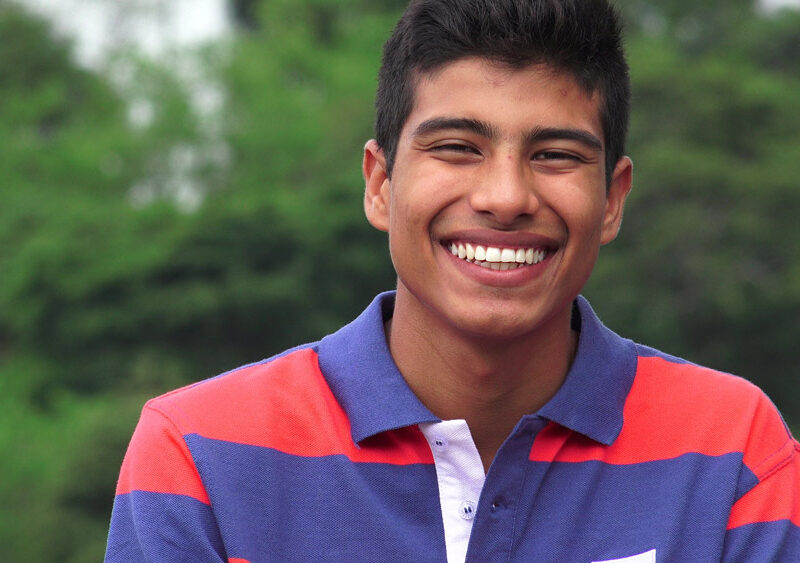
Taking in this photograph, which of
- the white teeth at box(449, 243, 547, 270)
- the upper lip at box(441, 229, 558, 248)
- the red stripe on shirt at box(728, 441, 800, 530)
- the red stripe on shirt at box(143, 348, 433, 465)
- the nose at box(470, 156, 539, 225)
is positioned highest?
the nose at box(470, 156, 539, 225)

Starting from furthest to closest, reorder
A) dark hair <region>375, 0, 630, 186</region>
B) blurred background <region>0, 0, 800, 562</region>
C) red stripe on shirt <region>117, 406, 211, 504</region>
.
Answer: blurred background <region>0, 0, 800, 562</region>, dark hair <region>375, 0, 630, 186</region>, red stripe on shirt <region>117, 406, 211, 504</region>

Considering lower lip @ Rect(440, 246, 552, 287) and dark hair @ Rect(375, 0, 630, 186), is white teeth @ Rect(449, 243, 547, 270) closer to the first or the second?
lower lip @ Rect(440, 246, 552, 287)

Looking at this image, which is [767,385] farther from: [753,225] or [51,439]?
[51,439]

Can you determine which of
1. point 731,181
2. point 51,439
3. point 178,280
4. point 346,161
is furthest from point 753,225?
point 51,439

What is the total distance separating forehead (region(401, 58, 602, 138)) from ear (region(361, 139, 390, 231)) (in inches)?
6.6

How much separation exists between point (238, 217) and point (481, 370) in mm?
25056

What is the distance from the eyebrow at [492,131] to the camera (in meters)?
2.02

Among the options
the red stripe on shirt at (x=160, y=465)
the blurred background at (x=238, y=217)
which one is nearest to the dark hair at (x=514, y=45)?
the red stripe on shirt at (x=160, y=465)

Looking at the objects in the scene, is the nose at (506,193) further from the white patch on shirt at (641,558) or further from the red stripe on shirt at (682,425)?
the white patch on shirt at (641,558)

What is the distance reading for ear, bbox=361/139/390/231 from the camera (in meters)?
2.26

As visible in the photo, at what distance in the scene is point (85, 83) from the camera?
30.1 meters

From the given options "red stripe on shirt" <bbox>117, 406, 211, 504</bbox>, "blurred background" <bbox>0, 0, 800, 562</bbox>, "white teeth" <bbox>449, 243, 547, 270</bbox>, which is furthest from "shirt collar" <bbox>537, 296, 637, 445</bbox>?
"blurred background" <bbox>0, 0, 800, 562</bbox>

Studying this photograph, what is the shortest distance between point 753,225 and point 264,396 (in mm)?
22986

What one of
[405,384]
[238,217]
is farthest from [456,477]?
[238,217]
